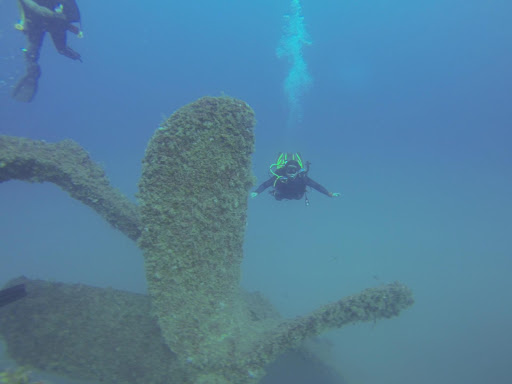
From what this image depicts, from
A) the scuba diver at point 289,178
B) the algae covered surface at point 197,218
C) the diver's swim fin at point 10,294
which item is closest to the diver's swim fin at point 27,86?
the scuba diver at point 289,178

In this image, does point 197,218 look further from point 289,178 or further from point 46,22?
point 46,22

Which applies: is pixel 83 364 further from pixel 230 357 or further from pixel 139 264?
pixel 139 264

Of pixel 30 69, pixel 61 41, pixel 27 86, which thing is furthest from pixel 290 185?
pixel 27 86

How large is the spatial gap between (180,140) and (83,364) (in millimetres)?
4150

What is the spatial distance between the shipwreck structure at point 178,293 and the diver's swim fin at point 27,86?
869 cm

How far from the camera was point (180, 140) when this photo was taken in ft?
11.3

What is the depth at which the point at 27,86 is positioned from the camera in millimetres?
11750

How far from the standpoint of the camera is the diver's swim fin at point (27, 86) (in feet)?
37.5

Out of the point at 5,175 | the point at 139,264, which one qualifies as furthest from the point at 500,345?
the point at 139,264

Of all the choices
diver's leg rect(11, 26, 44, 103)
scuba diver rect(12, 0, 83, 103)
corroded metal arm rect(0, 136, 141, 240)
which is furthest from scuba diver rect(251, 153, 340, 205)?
diver's leg rect(11, 26, 44, 103)

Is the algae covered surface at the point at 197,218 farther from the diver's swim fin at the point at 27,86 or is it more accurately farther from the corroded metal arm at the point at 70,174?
the diver's swim fin at the point at 27,86

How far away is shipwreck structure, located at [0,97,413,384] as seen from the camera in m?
3.56

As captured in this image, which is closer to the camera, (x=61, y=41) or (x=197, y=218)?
(x=197, y=218)

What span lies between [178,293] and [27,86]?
505 inches
